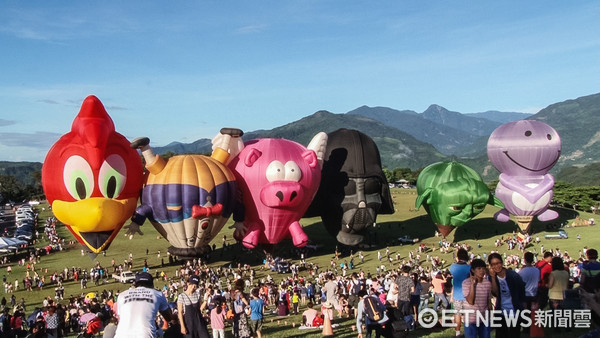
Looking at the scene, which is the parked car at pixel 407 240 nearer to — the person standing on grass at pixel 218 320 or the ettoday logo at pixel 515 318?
the ettoday logo at pixel 515 318

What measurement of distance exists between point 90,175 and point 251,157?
754 cm

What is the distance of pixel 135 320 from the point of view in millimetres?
5930

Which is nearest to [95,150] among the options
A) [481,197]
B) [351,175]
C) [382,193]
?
[351,175]

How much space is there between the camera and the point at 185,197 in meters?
25.4

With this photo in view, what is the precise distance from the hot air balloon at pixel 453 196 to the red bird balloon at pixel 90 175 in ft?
59.5

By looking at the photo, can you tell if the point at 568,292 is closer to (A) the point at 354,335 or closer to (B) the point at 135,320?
(A) the point at 354,335

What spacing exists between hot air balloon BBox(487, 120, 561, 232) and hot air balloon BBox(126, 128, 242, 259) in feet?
59.9

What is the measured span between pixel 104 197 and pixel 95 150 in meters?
2.06

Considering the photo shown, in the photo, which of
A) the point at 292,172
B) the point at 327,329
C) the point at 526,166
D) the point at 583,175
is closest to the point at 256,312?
the point at 327,329

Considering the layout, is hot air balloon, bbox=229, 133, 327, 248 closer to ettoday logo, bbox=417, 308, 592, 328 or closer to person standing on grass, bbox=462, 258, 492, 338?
ettoday logo, bbox=417, 308, 592, 328

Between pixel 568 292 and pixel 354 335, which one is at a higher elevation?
pixel 568 292

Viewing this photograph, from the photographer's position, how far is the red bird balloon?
23.7 m

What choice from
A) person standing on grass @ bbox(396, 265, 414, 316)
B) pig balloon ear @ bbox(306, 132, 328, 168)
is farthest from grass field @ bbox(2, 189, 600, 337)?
person standing on grass @ bbox(396, 265, 414, 316)

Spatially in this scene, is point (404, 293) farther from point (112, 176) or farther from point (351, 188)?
point (351, 188)
